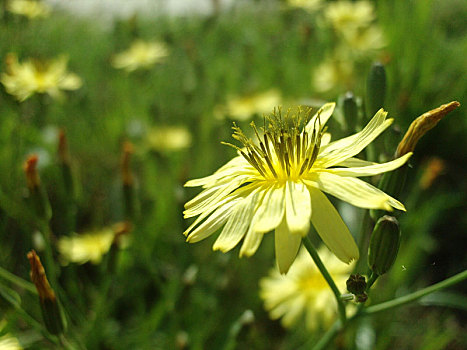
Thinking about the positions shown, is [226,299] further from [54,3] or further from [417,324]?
[54,3]

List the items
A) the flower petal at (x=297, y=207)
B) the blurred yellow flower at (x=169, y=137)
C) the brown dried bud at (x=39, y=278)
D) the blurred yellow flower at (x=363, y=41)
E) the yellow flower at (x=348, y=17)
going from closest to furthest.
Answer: the flower petal at (x=297, y=207)
the brown dried bud at (x=39, y=278)
the blurred yellow flower at (x=169, y=137)
the blurred yellow flower at (x=363, y=41)
the yellow flower at (x=348, y=17)

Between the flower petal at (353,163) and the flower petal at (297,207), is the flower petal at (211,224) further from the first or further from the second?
the flower petal at (353,163)

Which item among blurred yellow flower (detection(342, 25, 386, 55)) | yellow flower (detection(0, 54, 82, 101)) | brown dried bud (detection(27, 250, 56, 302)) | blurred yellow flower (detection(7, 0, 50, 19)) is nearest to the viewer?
brown dried bud (detection(27, 250, 56, 302))

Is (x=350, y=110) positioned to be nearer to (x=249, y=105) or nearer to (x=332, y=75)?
(x=249, y=105)

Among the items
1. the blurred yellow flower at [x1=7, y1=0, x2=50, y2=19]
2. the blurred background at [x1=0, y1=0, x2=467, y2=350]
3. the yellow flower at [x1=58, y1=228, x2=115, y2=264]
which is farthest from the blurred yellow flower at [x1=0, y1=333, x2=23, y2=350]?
the blurred yellow flower at [x1=7, y1=0, x2=50, y2=19]

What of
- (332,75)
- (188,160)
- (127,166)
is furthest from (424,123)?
(332,75)

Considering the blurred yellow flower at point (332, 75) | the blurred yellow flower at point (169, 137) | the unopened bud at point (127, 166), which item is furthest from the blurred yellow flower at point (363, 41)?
the unopened bud at point (127, 166)

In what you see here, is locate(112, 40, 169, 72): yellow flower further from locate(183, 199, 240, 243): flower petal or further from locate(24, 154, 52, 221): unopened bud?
locate(183, 199, 240, 243): flower petal
